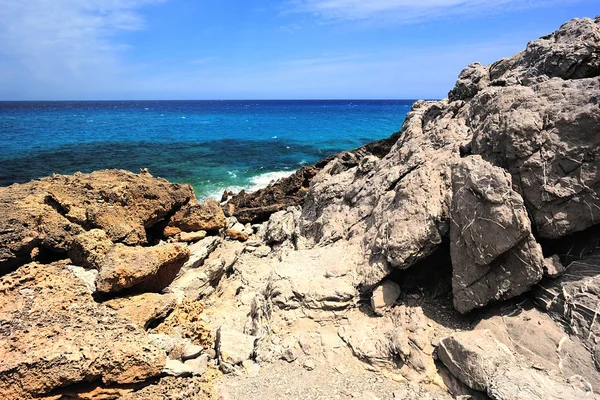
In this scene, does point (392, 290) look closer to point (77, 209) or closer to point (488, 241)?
point (488, 241)

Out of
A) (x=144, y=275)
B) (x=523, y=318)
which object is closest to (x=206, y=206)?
(x=144, y=275)

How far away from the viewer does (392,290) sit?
877 cm

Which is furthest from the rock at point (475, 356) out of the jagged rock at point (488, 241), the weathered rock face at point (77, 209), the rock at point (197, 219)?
the rock at point (197, 219)

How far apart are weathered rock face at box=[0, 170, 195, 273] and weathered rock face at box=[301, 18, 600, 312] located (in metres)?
6.17

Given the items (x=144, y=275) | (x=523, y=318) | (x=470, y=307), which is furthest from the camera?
(x=144, y=275)

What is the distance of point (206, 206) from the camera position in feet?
47.6

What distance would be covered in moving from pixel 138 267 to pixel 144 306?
2.98 ft

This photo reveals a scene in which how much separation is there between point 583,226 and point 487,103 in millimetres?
4424

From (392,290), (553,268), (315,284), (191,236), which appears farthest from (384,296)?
(191,236)

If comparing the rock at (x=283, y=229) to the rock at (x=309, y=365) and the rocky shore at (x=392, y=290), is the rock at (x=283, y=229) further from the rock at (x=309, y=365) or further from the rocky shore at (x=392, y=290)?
the rock at (x=309, y=365)

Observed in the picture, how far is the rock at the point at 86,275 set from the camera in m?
8.23

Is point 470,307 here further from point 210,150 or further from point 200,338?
point 210,150

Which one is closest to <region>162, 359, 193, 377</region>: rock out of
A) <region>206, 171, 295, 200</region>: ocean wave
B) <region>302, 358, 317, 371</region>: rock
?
<region>302, 358, 317, 371</region>: rock

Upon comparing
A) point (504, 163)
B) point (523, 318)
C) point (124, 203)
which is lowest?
point (523, 318)
